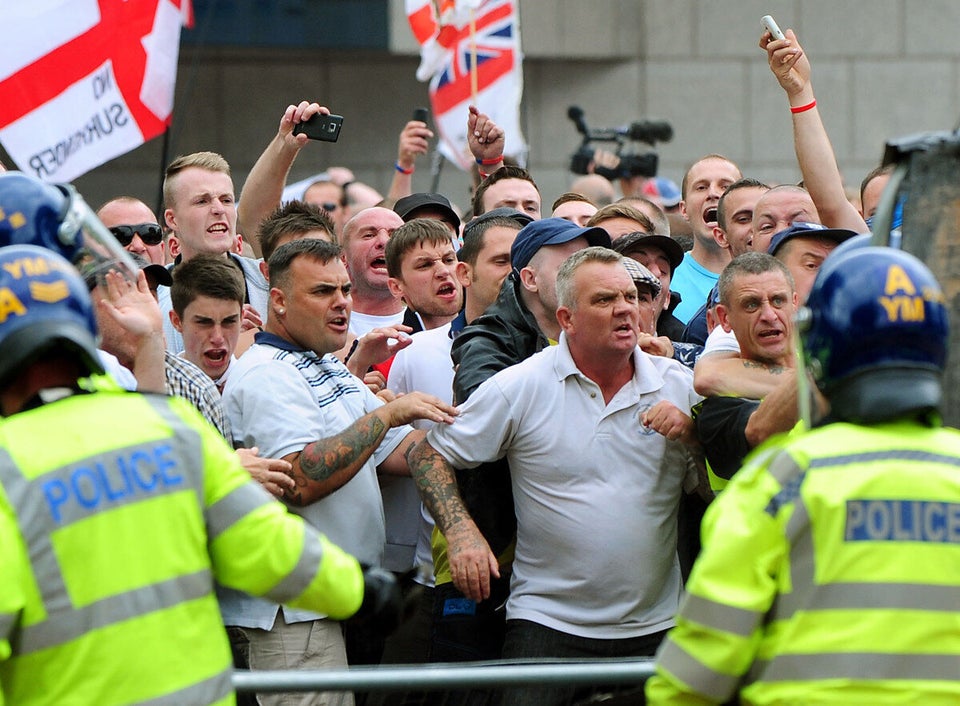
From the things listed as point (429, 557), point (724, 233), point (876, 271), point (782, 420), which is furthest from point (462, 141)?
point (876, 271)

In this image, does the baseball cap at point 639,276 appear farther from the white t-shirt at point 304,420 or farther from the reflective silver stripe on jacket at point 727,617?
the reflective silver stripe on jacket at point 727,617

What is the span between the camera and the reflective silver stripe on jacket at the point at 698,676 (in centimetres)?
307

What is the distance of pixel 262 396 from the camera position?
5246 mm

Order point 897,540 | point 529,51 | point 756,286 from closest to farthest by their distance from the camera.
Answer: point 897,540, point 756,286, point 529,51

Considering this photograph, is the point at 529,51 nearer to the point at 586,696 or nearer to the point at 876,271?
the point at 586,696

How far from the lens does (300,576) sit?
10.7 feet

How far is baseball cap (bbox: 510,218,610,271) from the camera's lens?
597 cm

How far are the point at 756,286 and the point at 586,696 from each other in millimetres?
1479

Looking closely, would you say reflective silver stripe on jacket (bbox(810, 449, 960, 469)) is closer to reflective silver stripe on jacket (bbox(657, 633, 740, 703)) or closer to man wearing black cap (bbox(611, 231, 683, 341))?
reflective silver stripe on jacket (bbox(657, 633, 740, 703))

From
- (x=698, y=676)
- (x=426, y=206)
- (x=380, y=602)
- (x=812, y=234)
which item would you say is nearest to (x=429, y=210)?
(x=426, y=206)

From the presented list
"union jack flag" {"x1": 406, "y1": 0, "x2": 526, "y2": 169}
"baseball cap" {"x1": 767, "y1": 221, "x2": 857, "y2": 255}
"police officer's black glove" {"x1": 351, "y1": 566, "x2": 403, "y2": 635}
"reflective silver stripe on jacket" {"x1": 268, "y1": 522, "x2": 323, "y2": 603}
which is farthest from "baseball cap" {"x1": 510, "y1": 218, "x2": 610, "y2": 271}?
"union jack flag" {"x1": 406, "y1": 0, "x2": 526, "y2": 169}

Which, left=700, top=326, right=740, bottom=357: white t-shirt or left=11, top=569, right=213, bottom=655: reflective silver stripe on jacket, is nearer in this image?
left=11, top=569, right=213, bottom=655: reflective silver stripe on jacket

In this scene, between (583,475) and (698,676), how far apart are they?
2.14m

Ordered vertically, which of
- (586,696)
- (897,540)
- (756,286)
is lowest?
(586,696)
